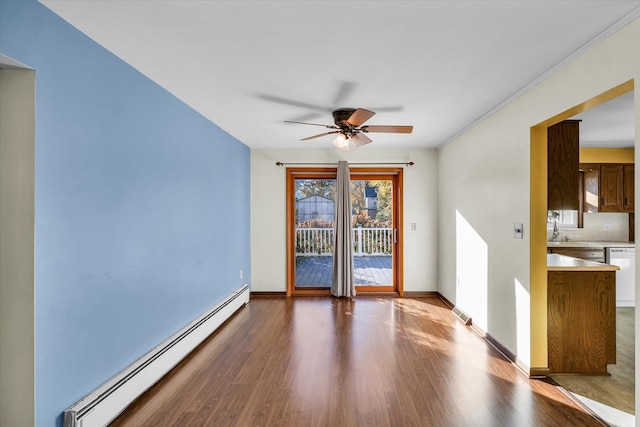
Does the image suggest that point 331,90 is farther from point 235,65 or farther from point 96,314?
point 96,314

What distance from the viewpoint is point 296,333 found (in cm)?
368

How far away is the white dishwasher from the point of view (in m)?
4.63

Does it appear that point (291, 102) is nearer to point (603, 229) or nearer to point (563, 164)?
point (563, 164)

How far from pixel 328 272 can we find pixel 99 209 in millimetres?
4148

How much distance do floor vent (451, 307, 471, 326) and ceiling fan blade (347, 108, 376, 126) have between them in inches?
107

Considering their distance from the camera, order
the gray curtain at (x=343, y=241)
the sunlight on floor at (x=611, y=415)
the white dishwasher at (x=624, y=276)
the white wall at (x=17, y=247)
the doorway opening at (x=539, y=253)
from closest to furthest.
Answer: the white wall at (x=17, y=247) → the sunlight on floor at (x=611, y=415) → the doorway opening at (x=539, y=253) → the white dishwasher at (x=624, y=276) → the gray curtain at (x=343, y=241)

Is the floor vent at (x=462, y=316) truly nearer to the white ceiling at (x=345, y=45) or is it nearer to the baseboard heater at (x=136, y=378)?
the white ceiling at (x=345, y=45)

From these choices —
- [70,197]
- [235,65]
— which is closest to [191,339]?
[70,197]

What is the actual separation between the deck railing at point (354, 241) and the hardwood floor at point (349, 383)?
1788 mm

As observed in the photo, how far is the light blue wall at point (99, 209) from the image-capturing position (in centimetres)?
162

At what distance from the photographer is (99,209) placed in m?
1.98

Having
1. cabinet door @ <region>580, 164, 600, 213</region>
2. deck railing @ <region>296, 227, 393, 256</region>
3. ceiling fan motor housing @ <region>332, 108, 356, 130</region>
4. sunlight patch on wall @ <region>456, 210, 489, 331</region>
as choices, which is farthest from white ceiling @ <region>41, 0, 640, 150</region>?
cabinet door @ <region>580, 164, 600, 213</region>

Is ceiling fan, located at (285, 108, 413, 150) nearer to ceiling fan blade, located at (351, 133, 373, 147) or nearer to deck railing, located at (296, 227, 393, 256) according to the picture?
ceiling fan blade, located at (351, 133, 373, 147)

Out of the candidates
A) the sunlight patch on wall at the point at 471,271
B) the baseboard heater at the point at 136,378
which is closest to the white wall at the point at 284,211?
the sunlight patch on wall at the point at 471,271
